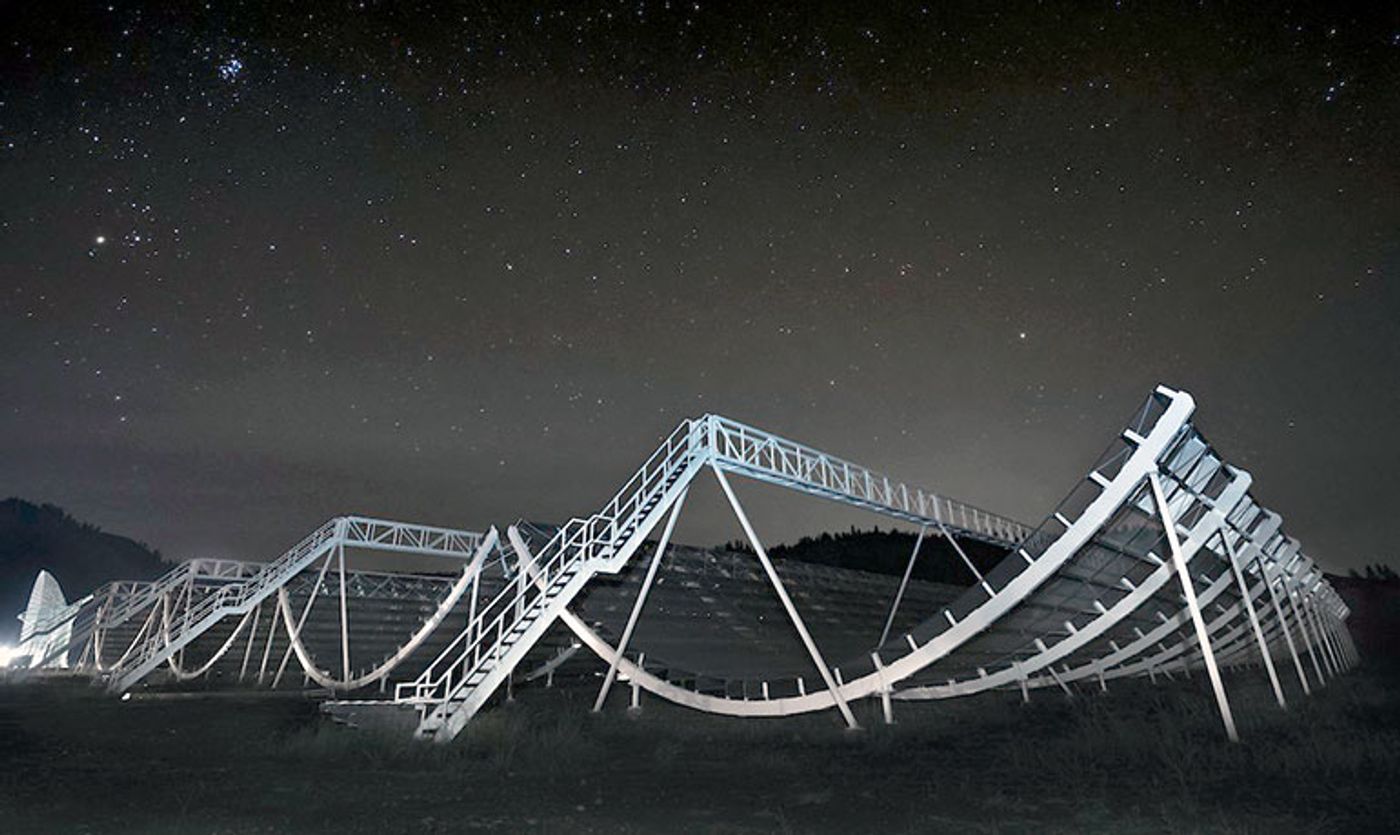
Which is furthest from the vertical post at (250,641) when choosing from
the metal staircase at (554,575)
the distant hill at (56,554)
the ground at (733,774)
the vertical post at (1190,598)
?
the distant hill at (56,554)

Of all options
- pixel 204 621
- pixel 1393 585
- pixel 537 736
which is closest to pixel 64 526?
pixel 204 621

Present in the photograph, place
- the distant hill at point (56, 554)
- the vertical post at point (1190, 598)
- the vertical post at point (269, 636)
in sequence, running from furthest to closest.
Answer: the distant hill at point (56, 554) → the vertical post at point (269, 636) → the vertical post at point (1190, 598)

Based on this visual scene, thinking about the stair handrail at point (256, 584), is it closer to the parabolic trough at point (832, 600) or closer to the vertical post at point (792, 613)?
the parabolic trough at point (832, 600)

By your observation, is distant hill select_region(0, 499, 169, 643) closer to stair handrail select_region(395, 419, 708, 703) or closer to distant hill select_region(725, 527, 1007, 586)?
distant hill select_region(725, 527, 1007, 586)

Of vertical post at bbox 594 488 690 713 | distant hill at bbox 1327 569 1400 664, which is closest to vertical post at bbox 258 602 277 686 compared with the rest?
vertical post at bbox 594 488 690 713

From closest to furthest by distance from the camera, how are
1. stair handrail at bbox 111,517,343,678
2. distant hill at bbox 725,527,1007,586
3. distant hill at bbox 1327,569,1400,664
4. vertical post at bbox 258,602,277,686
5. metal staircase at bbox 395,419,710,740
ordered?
metal staircase at bbox 395,419,710,740, stair handrail at bbox 111,517,343,678, vertical post at bbox 258,602,277,686, distant hill at bbox 1327,569,1400,664, distant hill at bbox 725,527,1007,586

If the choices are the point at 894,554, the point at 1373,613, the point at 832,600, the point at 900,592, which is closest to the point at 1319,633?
the point at 900,592
